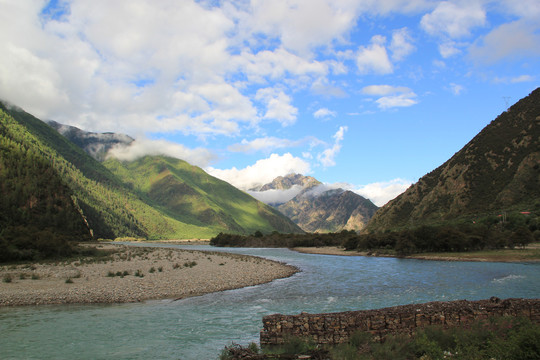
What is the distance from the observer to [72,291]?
26125mm

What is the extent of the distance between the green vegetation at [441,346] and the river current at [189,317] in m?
4.01

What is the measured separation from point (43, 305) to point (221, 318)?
13000 mm

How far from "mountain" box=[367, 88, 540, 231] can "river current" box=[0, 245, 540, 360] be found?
76.4 m

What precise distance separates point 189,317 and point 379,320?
38.5ft

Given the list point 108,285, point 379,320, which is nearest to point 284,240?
point 108,285

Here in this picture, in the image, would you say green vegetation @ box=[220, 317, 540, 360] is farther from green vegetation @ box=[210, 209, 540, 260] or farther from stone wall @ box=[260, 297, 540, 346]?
green vegetation @ box=[210, 209, 540, 260]

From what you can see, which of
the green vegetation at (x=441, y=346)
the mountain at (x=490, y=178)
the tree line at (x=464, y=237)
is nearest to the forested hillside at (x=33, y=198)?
the green vegetation at (x=441, y=346)

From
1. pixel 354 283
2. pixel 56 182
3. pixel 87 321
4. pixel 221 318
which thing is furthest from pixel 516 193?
pixel 56 182

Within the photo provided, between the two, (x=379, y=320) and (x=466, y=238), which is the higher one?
(x=466, y=238)

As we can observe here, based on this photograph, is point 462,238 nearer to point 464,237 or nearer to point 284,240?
point 464,237

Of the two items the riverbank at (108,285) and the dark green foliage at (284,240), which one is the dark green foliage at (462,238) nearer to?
the riverbank at (108,285)

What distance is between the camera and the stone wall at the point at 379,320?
40.8 ft

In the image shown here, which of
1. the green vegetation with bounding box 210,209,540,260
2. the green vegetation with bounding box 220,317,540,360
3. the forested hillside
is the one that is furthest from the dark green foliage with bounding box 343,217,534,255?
the forested hillside

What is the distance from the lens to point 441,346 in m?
11.2
